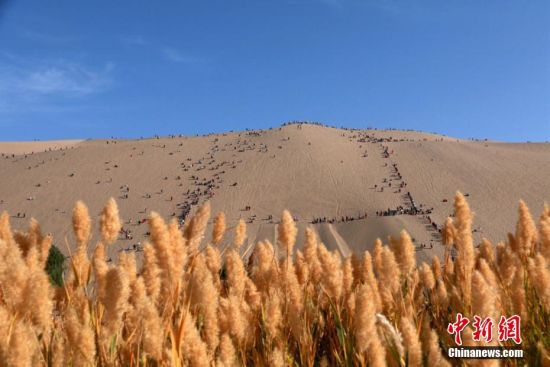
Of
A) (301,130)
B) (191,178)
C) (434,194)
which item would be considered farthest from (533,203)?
(301,130)

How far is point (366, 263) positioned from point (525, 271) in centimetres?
75

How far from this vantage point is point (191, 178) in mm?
35344

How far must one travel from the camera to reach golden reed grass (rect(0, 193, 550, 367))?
45.7 inches

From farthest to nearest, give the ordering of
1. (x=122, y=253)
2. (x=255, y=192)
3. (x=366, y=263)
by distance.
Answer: (x=255, y=192) → (x=366, y=263) → (x=122, y=253)

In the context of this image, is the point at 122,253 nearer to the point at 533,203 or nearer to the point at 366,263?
the point at 366,263

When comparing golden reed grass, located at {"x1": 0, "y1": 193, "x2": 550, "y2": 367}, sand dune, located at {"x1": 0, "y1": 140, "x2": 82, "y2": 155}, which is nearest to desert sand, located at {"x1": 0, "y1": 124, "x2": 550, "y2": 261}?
sand dune, located at {"x1": 0, "y1": 140, "x2": 82, "y2": 155}

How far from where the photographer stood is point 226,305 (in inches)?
61.5

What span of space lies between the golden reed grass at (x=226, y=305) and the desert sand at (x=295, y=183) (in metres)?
18.3

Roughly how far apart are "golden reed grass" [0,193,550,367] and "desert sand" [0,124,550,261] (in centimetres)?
1833

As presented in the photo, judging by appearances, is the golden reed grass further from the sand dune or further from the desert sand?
the sand dune

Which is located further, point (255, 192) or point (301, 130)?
point (301, 130)

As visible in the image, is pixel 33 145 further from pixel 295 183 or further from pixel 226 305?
pixel 226 305

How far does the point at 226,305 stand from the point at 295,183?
32.3m

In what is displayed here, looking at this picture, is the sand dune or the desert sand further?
the sand dune
